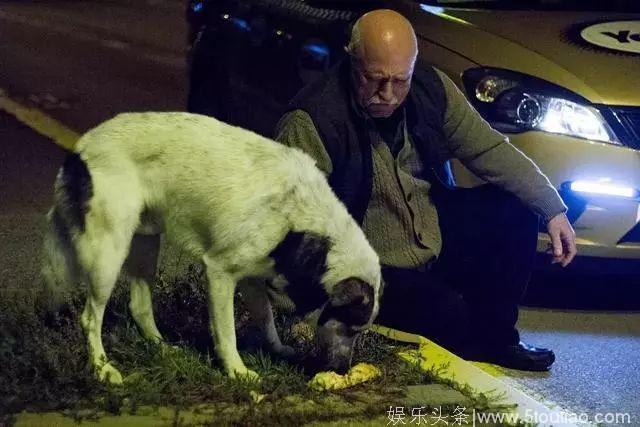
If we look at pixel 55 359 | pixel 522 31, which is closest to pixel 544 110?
pixel 522 31

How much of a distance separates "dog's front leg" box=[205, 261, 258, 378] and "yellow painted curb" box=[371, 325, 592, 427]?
76 centimetres

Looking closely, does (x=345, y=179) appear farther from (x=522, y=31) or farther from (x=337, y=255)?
(x=522, y=31)

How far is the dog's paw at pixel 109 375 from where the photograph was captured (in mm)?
3912

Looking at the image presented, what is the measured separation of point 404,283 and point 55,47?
10.6 metres

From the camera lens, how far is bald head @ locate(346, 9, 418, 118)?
14.1 ft

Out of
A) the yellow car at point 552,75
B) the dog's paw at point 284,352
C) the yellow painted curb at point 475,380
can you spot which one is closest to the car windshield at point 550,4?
the yellow car at point 552,75

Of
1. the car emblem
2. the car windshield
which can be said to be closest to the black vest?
the car emblem

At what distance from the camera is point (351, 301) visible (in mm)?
3820

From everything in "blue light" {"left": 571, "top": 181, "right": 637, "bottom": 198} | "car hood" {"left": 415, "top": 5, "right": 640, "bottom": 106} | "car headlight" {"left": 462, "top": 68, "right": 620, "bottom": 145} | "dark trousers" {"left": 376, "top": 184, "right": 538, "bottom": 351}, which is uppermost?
"car hood" {"left": 415, "top": 5, "right": 640, "bottom": 106}

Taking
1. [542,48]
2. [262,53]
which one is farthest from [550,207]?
[262,53]

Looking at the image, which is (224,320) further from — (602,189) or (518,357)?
(602,189)

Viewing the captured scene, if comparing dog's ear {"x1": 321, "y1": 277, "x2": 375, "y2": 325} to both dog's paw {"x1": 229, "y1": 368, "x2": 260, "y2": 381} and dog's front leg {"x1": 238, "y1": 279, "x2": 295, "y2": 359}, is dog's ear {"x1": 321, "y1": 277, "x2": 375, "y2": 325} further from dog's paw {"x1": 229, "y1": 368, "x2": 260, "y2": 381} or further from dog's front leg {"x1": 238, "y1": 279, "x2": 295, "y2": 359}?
dog's front leg {"x1": 238, "y1": 279, "x2": 295, "y2": 359}

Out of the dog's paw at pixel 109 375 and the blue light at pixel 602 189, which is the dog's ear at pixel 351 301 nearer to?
the dog's paw at pixel 109 375

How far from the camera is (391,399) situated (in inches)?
158
